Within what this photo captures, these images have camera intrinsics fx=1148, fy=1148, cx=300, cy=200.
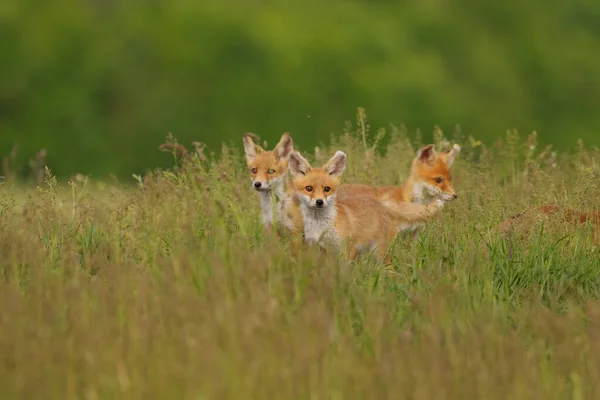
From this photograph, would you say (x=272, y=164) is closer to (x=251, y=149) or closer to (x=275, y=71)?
(x=251, y=149)

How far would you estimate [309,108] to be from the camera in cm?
2339

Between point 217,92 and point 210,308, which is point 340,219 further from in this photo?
point 217,92


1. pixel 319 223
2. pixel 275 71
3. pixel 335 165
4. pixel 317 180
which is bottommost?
pixel 319 223

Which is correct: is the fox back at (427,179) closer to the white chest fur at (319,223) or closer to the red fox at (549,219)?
the white chest fur at (319,223)

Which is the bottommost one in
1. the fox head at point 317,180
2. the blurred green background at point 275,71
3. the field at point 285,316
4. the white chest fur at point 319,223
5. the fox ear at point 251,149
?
the field at point 285,316

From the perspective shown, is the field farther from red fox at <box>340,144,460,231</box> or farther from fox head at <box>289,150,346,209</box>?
red fox at <box>340,144,460,231</box>

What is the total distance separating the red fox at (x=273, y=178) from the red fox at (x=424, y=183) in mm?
539

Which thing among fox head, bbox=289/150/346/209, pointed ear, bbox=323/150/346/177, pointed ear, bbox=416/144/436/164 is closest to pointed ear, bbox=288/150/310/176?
fox head, bbox=289/150/346/209

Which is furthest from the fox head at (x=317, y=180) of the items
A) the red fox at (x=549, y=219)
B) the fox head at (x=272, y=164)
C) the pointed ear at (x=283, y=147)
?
the red fox at (x=549, y=219)

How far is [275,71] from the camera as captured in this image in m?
24.4

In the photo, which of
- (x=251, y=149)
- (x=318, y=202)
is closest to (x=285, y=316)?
(x=318, y=202)

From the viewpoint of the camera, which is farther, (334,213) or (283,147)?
(283,147)

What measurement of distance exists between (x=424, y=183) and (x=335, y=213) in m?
1.95

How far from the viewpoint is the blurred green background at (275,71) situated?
2286 cm
